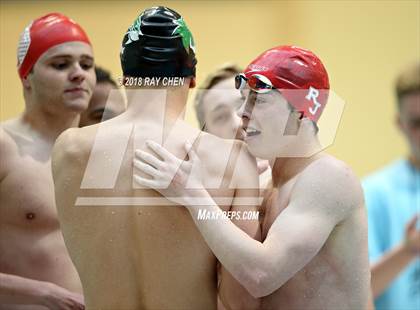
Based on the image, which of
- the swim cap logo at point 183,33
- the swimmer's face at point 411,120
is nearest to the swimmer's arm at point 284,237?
the swim cap logo at point 183,33

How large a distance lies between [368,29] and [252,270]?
364 cm

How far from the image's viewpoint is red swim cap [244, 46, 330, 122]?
2.68m

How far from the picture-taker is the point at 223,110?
4.37 metres

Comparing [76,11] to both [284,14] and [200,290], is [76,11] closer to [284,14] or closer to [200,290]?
[284,14]

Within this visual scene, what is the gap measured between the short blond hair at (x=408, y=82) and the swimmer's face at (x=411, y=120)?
2 cm

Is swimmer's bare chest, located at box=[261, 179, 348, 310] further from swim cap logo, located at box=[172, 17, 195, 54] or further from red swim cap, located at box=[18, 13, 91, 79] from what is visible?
red swim cap, located at box=[18, 13, 91, 79]

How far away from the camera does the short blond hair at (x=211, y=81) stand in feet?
15.0

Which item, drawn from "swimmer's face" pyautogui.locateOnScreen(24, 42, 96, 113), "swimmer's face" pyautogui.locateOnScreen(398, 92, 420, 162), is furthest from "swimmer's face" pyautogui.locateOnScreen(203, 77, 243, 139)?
"swimmer's face" pyautogui.locateOnScreen(398, 92, 420, 162)

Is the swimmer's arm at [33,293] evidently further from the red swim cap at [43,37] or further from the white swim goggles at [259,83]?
the white swim goggles at [259,83]

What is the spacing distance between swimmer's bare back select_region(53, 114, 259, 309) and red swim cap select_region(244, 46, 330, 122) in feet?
0.89

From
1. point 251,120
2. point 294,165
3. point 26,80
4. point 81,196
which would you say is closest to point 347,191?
point 294,165

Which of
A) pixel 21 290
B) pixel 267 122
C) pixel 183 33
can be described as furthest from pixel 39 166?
pixel 267 122

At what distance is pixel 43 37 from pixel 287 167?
1.63 m

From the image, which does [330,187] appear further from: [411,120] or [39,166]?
[39,166]
